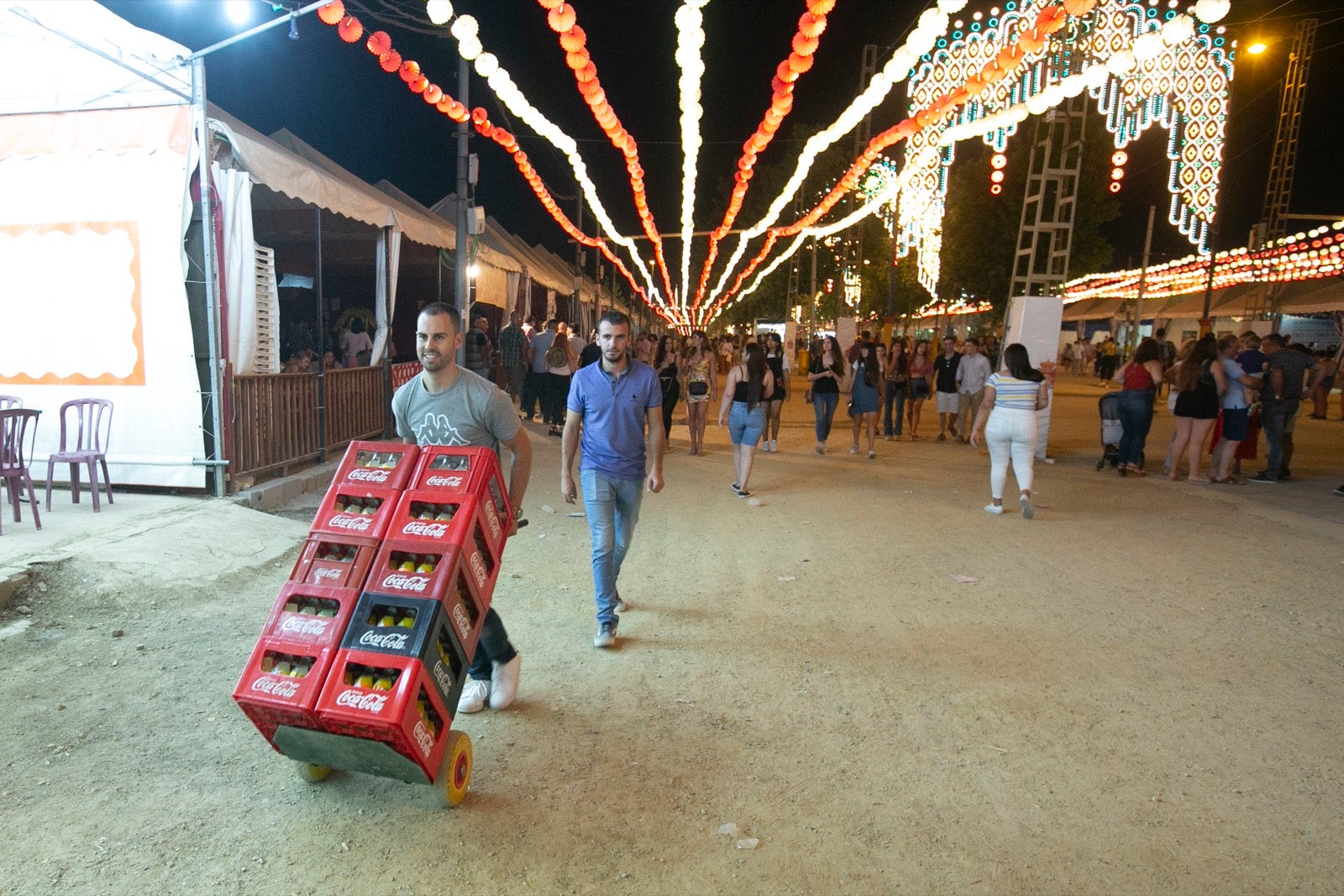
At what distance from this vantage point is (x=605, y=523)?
4.63 metres

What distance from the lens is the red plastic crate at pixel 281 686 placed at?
2.60 meters

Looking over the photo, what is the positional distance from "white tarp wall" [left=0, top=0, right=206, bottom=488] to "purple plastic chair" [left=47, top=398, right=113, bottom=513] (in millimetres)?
151

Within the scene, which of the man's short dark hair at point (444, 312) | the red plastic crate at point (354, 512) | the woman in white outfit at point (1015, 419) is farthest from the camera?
the woman in white outfit at point (1015, 419)

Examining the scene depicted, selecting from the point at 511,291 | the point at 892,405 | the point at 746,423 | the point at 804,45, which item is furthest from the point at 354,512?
the point at 511,291

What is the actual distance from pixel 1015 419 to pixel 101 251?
8.21 m

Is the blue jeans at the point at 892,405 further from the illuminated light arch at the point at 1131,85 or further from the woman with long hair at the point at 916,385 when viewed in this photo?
the illuminated light arch at the point at 1131,85

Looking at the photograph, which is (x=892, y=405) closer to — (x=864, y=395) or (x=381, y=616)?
(x=864, y=395)

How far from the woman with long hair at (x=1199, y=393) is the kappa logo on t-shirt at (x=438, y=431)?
374 inches

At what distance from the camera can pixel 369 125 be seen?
73.5 feet

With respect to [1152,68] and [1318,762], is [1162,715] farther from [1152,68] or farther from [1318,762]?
[1152,68]

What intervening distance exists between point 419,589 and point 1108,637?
13.1ft

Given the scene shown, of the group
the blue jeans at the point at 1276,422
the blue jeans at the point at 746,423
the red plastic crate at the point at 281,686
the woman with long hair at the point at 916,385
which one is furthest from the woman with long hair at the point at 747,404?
the blue jeans at the point at 1276,422

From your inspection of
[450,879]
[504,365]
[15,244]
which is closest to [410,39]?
[504,365]

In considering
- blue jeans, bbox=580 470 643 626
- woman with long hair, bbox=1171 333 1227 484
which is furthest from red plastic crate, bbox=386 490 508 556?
Answer: woman with long hair, bbox=1171 333 1227 484
